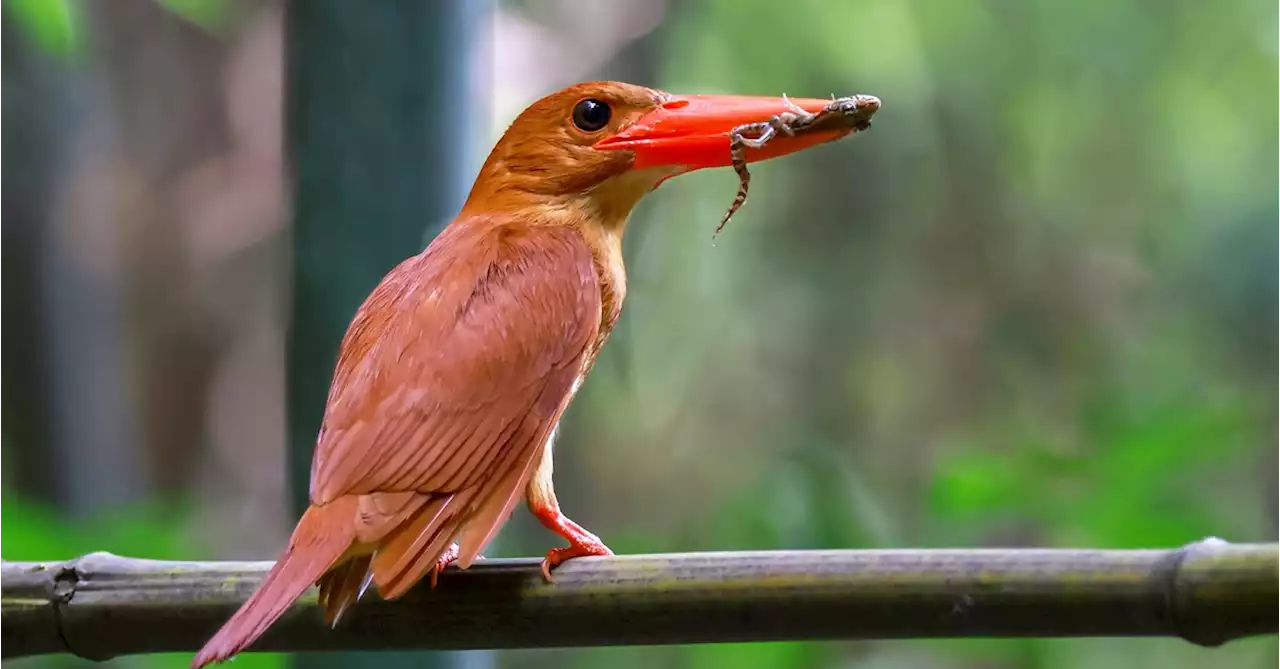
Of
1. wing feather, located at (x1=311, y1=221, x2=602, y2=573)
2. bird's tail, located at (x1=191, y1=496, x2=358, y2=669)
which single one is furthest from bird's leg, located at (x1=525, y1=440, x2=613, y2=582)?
bird's tail, located at (x1=191, y1=496, x2=358, y2=669)

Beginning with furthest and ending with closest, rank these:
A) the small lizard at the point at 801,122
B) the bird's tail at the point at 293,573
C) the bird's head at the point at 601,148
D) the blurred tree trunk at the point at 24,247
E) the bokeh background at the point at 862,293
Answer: the blurred tree trunk at the point at 24,247, the bokeh background at the point at 862,293, the bird's head at the point at 601,148, the small lizard at the point at 801,122, the bird's tail at the point at 293,573

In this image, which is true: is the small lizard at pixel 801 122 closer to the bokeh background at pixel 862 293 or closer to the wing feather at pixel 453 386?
the wing feather at pixel 453 386

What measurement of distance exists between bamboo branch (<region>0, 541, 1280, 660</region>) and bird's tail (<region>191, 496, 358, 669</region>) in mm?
87

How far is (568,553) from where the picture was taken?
99cm

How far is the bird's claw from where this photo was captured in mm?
928

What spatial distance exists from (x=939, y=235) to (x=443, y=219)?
1.31 m

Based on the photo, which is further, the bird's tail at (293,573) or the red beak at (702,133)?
the red beak at (702,133)

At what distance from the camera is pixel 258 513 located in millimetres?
2768

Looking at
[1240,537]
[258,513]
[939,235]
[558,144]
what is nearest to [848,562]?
[558,144]

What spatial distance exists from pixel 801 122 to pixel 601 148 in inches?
9.6

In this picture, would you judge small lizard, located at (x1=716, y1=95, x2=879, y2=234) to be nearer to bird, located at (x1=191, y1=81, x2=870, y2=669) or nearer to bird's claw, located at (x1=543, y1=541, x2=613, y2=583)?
bird, located at (x1=191, y1=81, x2=870, y2=669)

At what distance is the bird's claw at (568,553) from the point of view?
0.93 metres

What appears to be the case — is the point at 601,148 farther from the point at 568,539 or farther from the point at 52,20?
the point at 52,20

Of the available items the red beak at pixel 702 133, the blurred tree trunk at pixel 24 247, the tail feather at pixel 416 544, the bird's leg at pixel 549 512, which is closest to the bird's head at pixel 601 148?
the red beak at pixel 702 133
